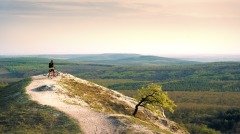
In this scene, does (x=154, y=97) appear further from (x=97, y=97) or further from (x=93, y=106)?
(x=97, y=97)

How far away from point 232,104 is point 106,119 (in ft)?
511

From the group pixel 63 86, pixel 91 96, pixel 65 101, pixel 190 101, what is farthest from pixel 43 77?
pixel 190 101

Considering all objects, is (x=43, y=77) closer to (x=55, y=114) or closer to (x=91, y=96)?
(x=91, y=96)

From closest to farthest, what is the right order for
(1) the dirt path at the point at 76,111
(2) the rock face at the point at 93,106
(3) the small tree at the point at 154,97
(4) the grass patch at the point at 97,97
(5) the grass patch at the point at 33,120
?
(5) the grass patch at the point at 33,120
(1) the dirt path at the point at 76,111
(2) the rock face at the point at 93,106
(3) the small tree at the point at 154,97
(4) the grass patch at the point at 97,97

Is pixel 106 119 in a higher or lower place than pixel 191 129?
higher

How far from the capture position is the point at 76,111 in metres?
48.8

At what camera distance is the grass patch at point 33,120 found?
137 feet

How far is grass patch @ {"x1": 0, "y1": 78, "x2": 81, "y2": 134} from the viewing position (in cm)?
4181

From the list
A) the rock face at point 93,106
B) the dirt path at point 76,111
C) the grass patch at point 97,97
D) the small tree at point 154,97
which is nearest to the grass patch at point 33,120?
the dirt path at point 76,111

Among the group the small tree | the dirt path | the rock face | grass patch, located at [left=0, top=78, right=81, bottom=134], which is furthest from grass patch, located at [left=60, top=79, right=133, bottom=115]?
grass patch, located at [left=0, top=78, right=81, bottom=134]

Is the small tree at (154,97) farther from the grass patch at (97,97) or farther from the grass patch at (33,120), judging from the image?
the grass patch at (33,120)

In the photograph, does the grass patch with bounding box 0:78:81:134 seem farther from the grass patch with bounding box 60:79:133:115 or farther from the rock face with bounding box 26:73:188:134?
the grass patch with bounding box 60:79:133:115

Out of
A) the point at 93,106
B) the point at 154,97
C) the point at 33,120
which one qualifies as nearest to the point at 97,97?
the point at 93,106

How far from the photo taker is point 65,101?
55.6 m
